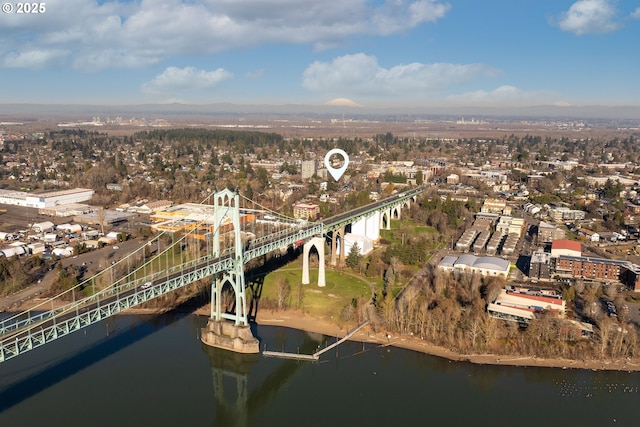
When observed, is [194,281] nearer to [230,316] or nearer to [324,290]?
[230,316]

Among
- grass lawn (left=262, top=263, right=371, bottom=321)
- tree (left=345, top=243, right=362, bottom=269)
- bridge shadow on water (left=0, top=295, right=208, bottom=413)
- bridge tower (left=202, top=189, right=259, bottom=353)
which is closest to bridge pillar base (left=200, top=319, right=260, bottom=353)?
bridge tower (left=202, top=189, right=259, bottom=353)

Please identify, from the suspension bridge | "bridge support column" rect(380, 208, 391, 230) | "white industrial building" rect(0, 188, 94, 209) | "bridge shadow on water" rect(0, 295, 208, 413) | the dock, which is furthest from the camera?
"white industrial building" rect(0, 188, 94, 209)

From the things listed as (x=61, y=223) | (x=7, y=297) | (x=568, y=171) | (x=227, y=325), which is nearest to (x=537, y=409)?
(x=227, y=325)

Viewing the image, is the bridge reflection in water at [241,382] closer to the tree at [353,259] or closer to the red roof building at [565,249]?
the tree at [353,259]

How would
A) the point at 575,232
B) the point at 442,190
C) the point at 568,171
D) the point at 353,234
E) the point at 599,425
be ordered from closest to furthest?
1. the point at 599,425
2. the point at 353,234
3. the point at 575,232
4. the point at 442,190
5. the point at 568,171

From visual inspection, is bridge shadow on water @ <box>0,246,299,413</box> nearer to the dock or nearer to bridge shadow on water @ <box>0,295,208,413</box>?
bridge shadow on water @ <box>0,295,208,413</box>

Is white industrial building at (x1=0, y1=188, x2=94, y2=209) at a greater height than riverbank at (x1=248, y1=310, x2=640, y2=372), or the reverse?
white industrial building at (x1=0, y1=188, x2=94, y2=209)

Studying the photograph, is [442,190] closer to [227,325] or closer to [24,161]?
[227,325]
